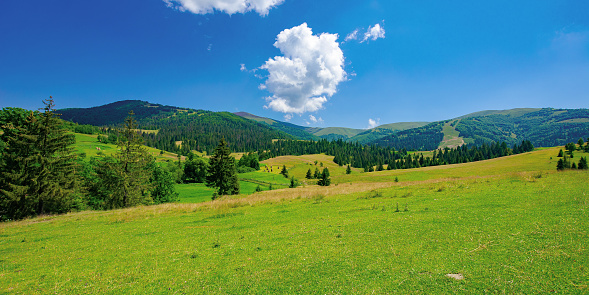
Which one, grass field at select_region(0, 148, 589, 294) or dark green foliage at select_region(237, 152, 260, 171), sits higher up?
dark green foliage at select_region(237, 152, 260, 171)

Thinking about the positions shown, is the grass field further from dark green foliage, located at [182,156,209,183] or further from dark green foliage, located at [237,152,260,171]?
dark green foliage, located at [237,152,260,171]

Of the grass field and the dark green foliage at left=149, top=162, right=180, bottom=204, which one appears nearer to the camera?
the grass field

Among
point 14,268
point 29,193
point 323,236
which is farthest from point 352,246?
point 29,193

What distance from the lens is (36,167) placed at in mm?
28156

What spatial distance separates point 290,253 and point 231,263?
2196 millimetres

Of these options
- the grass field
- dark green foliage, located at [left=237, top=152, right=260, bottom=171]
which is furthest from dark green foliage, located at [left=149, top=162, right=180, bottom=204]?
dark green foliage, located at [left=237, top=152, right=260, bottom=171]

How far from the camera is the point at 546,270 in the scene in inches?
215

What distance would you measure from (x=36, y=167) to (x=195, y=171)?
89261mm

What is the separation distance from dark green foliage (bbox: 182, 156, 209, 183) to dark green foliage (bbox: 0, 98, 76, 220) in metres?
80.0

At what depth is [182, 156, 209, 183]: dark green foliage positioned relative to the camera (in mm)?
111875

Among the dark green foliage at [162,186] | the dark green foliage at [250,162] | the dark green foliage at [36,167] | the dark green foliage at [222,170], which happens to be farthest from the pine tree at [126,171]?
the dark green foliage at [250,162]

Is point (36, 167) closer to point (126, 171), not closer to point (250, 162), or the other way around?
point (126, 171)

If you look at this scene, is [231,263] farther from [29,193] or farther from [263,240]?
[29,193]

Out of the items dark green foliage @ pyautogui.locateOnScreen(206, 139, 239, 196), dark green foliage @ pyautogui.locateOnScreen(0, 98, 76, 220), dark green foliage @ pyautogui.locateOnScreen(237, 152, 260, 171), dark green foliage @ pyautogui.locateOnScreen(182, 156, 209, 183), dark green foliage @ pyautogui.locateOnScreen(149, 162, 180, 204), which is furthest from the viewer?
dark green foliage @ pyautogui.locateOnScreen(237, 152, 260, 171)
